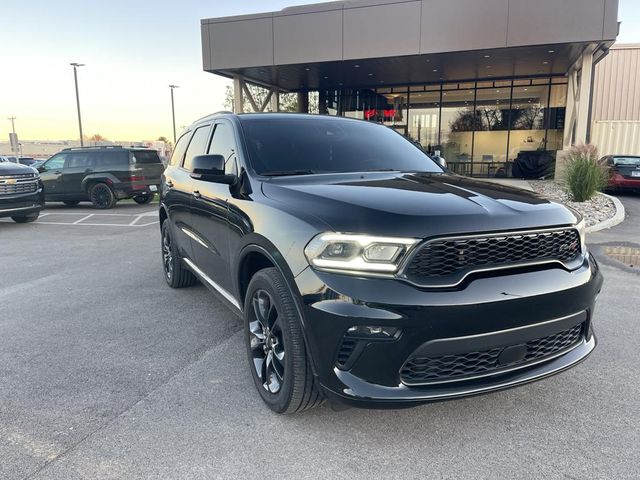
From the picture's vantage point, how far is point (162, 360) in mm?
3545

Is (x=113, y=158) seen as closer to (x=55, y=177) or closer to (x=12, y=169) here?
(x=55, y=177)

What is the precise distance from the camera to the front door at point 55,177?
47.5 feet

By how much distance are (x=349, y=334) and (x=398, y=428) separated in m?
0.83

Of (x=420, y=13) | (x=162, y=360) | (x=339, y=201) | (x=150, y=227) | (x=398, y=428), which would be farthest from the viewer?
(x=420, y=13)

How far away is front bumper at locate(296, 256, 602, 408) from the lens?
2.11 meters

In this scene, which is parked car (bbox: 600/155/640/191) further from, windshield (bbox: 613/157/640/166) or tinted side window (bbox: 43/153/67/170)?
tinted side window (bbox: 43/153/67/170)

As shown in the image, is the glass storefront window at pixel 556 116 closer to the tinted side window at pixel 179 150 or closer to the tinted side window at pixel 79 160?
the tinted side window at pixel 79 160

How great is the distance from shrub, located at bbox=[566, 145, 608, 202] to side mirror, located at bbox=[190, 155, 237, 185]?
9985 millimetres

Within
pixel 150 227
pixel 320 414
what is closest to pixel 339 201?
pixel 320 414

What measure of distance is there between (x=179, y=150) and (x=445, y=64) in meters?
15.9

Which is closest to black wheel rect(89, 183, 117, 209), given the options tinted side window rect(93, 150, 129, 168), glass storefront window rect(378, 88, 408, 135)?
tinted side window rect(93, 150, 129, 168)

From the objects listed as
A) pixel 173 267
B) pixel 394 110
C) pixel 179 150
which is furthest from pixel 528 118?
pixel 173 267

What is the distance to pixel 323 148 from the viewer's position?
12.0ft

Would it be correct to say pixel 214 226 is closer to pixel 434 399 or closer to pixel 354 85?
pixel 434 399
